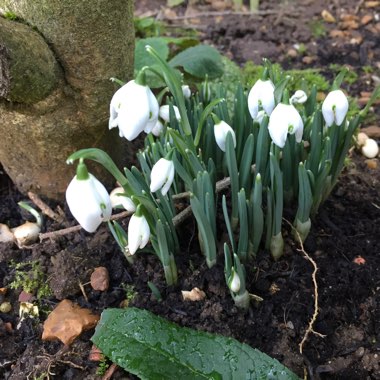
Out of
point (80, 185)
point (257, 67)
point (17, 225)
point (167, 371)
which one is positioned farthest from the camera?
point (257, 67)

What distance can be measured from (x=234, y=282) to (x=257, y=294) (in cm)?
17

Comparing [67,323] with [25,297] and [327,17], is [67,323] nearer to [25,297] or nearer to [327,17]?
[25,297]

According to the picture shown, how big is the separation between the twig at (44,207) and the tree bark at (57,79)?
3 centimetres

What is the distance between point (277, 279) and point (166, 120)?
1.63ft

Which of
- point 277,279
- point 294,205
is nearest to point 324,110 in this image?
point 294,205

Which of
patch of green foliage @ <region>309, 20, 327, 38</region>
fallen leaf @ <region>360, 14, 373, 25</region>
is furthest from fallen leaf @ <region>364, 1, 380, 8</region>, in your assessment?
patch of green foliage @ <region>309, 20, 327, 38</region>

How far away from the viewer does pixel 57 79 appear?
4.64ft

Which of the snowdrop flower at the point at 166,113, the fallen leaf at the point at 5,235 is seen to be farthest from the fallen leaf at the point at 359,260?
the fallen leaf at the point at 5,235

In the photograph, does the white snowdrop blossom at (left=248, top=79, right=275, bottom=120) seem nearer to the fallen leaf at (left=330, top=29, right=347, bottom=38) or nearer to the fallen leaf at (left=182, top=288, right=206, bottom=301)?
the fallen leaf at (left=182, top=288, right=206, bottom=301)

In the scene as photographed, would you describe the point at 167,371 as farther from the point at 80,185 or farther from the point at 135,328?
the point at 80,185

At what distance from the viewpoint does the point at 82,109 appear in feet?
5.00

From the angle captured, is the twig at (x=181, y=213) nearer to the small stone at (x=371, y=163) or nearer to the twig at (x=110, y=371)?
the twig at (x=110, y=371)

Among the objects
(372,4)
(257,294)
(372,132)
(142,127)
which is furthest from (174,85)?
(372,4)

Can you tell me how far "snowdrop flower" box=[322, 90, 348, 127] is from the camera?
49.7 inches
